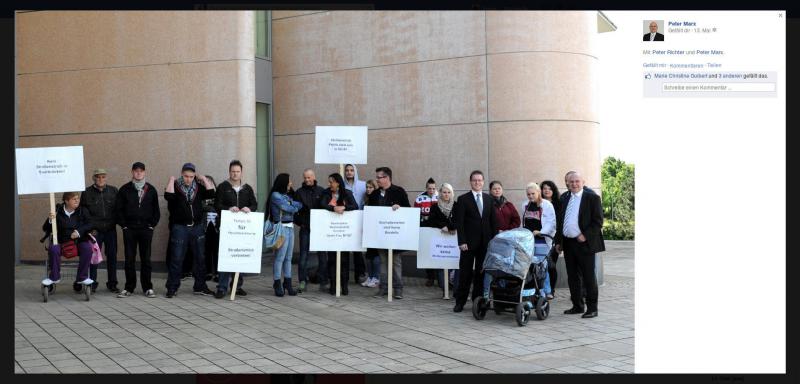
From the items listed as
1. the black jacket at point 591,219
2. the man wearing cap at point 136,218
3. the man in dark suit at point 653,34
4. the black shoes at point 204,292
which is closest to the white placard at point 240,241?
the black shoes at point 204,292

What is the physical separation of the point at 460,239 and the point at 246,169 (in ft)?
15.3

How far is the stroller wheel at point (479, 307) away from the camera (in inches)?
325

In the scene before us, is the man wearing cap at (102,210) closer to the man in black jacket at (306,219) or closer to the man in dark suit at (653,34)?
the man in black jacket at (306,219)

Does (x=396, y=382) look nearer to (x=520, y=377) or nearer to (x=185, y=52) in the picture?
(x=520, y=377)

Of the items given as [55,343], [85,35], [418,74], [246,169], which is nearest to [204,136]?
[246,169]

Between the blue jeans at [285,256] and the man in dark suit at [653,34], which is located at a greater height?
the man in dark suit at [653,34]

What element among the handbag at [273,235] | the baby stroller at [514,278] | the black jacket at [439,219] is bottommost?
the baby stroller at [514,278]

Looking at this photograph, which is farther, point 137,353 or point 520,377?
point 137,353

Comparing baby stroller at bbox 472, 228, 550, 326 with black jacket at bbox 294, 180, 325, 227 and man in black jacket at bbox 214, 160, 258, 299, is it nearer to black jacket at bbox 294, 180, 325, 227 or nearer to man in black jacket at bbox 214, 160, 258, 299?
black jacket at bbox 294, 180, 325, 227

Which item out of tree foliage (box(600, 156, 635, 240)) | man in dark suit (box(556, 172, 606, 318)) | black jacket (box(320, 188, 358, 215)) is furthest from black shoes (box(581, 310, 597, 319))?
black jacket (box(320, 188, 358, 215))

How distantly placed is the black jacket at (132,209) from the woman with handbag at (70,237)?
1.35 feet

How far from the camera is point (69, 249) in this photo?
9172 millimetres

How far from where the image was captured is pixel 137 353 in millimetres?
6484

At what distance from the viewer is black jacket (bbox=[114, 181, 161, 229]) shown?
945 cm
